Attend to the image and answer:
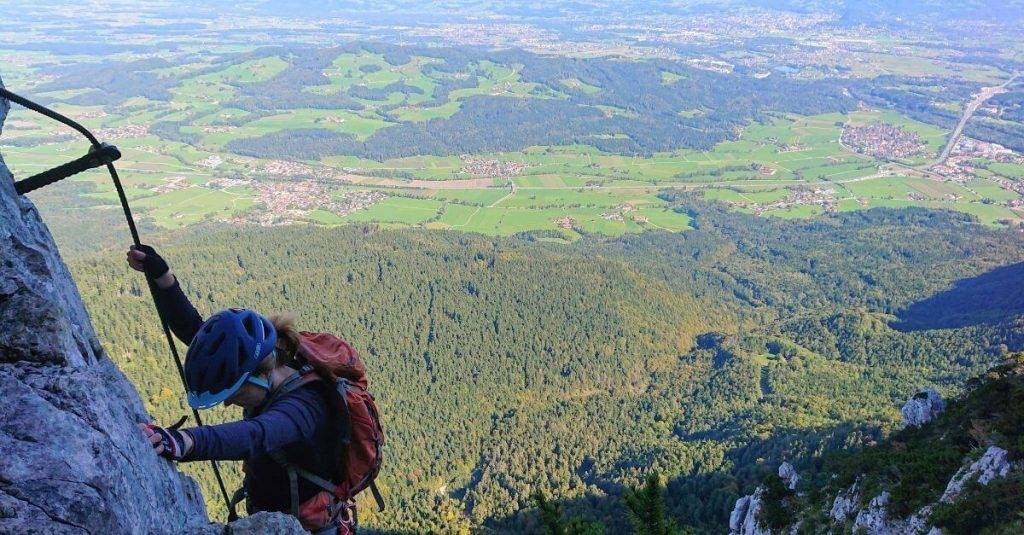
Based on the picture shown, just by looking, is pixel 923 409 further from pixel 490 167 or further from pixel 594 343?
pixel 490 167

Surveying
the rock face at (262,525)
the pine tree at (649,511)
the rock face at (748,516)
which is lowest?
the rock face at (748,516)

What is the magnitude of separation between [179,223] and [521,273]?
61.8 meters

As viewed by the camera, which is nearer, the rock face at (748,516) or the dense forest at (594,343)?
the rock face at (748,516)

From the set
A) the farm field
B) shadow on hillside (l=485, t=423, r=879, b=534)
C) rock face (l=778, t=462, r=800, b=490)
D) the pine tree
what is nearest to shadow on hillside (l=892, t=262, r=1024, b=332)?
the farm field

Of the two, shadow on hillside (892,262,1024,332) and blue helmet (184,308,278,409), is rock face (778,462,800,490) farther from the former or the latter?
shadow on hillside (892,262,1024,332)

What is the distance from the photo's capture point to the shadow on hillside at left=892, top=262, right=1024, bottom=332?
78.6m

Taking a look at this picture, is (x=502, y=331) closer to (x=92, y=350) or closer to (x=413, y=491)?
(x=413, y=491)

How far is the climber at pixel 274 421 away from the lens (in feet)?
12.7

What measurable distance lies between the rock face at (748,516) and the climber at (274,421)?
25045mm

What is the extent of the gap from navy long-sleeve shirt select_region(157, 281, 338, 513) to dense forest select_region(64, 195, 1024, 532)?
36192mm

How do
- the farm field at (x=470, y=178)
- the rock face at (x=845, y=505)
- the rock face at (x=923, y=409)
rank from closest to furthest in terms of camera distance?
the rock face at (x=845, y=505) → the rock face at (x=923, y=409) → the farm field at (x=470, y=178)

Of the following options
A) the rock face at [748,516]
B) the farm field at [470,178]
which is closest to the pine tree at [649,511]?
the rock face at [748,516]

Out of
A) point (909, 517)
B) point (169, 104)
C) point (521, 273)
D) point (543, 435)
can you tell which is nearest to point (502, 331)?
point (521, 273)

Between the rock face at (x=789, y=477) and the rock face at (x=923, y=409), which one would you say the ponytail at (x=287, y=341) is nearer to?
the rock face at (x=789, y=477)
